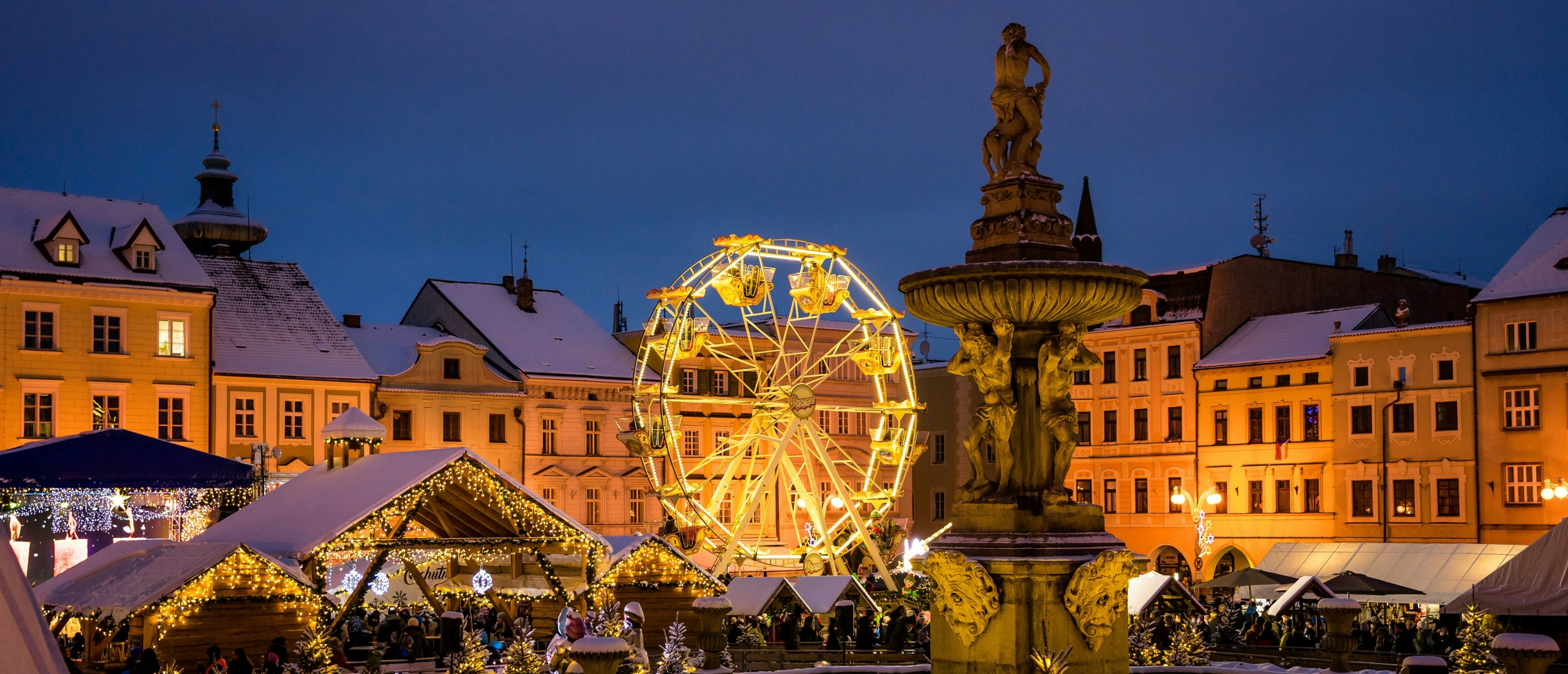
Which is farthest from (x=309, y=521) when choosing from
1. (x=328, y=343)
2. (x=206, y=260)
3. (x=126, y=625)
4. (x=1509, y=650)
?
(x=206, y=260)

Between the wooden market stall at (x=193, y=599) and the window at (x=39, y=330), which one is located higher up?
the window at (x=39, y=330)

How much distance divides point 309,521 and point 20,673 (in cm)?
2343

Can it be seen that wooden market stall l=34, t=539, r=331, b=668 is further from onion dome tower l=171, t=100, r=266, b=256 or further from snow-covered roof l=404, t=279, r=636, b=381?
onion dome tower l=171, t=100, r=266, b=256

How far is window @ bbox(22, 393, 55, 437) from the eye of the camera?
43.2 meters

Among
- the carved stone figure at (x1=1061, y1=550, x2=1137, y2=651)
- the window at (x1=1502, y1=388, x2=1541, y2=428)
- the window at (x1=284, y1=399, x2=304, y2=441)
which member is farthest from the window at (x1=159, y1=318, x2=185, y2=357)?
the carved stone figure at (x1=1061, y1=550, x2=1137, y2=651)

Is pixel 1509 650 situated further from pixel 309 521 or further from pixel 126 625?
pixel 126 625

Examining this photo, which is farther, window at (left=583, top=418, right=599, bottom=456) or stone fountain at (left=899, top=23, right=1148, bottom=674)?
window at (left=583, top=418, right=599, bottom=456)

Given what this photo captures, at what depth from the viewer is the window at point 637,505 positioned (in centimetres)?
5625

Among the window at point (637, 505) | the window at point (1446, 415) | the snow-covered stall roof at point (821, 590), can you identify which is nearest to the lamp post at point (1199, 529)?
the window at point (1446, 415)

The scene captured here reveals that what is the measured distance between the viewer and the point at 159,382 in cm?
4556

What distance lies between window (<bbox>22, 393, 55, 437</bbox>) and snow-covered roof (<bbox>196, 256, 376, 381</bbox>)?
16.0 feet

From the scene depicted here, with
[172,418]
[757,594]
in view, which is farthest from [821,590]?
[172,418]

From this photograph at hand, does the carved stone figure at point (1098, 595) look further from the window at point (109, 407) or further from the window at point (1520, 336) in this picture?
the window at point (109, 407)

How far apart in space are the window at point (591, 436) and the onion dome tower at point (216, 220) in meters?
17.0
